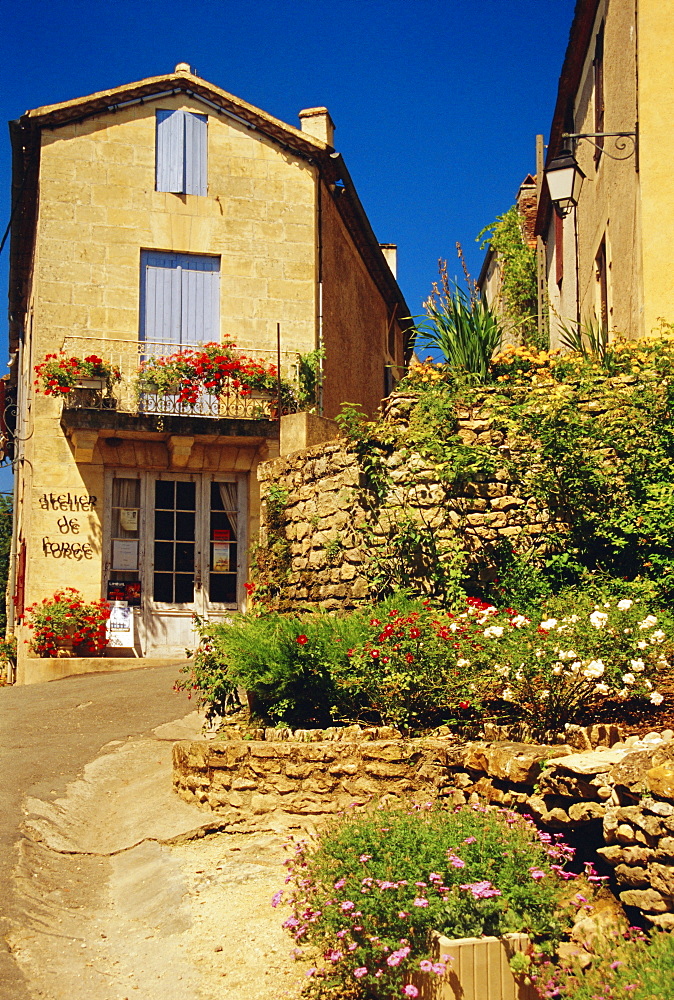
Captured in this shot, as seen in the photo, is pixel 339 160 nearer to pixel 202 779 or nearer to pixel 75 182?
pixel 75 182

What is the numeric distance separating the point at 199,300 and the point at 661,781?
494 inches

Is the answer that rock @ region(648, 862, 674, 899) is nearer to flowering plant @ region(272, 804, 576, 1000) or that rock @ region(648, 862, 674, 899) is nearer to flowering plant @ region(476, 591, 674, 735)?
flowering plant @ region(272, 804, 576, 1000)

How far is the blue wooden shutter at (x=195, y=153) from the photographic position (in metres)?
15.9

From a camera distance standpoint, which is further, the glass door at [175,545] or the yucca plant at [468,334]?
the glass door at [175,545]

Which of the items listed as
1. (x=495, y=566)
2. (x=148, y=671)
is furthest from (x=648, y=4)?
(x=148, y=671)

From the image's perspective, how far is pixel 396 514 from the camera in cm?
886

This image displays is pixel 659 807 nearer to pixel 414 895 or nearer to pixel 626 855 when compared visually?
pixel 626 855

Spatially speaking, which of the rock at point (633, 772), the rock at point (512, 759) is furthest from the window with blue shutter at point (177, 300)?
the rock at point (633, 772)

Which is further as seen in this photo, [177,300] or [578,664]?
→ [177,300]

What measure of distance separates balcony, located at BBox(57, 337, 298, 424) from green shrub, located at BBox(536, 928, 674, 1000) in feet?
36.6

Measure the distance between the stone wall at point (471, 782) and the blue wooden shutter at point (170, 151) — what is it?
10.7m

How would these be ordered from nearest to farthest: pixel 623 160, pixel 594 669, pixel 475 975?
pixel 475 975
pixel 594 669
pixel 623 160

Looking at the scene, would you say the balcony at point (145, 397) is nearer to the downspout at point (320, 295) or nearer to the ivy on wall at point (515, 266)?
the downspout at point (320, 295)

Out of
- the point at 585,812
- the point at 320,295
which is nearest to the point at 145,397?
the point at 320,295
